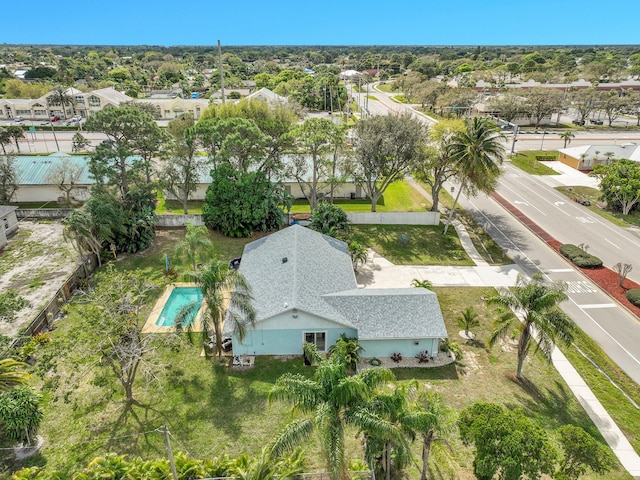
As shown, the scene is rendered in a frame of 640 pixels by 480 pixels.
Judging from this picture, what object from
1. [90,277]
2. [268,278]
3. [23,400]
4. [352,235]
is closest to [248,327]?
[268,278]

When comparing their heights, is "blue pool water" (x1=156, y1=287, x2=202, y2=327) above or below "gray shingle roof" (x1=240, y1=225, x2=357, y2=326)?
below

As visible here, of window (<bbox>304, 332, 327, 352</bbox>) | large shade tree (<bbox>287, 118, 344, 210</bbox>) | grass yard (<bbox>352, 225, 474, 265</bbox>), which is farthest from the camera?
large shade tree (<bbox>287, 118, 344, 210</bbox>)

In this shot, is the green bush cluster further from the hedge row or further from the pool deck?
the pool deck

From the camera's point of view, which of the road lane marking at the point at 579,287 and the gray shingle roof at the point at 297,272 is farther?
the road lane marking at the point at 579,287

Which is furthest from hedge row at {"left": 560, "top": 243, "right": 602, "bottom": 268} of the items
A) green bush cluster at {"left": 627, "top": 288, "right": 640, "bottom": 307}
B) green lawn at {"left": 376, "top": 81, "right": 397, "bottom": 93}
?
green lawn at {"left": 376, "top": 81, "right": 397, "bottom": 93}

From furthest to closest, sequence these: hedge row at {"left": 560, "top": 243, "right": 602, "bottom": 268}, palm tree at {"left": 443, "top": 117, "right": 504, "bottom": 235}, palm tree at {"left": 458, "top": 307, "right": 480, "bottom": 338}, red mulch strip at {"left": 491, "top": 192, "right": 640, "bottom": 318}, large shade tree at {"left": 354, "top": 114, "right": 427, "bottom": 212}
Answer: large shade tree at {"left": 354, "top": 114, "right": 427, "bottom": 212} < palm tree at {"left": 443, "top": 117, "right": 504, "bottom": 235} < hedge row at {"left": 560, "top": 243, "right": 602, "bottom": 268} < red mulch strip at {"left": 491, "top": 192, "right": 640, "bottom": 318} < palm tree at {"left": 458, "top": 307, "right": 480, "bottom": 338}

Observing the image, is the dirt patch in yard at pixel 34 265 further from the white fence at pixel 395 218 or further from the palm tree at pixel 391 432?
the white fence at pixel 395 218

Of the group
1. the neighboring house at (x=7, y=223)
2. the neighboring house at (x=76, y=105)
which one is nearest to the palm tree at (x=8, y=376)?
the neighboring house at (x=7, y=223)
